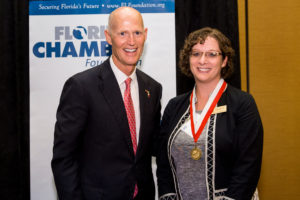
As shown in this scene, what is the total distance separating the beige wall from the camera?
305 cm

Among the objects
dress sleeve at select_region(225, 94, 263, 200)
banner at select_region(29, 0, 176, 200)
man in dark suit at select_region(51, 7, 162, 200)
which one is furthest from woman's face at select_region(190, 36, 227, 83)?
banner at select_region(29, 0, 176, 200)

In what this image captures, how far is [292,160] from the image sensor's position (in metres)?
3.09

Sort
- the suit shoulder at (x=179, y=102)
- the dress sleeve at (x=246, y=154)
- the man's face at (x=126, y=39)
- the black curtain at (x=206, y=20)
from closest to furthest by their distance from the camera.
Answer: the dress sleeve at (x=246, y=154), the man's face at (x=126, y=39), the suit shoulder at (x=179, y=102), the black curtain at (x=206, y=20)

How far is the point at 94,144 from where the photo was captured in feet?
5.83

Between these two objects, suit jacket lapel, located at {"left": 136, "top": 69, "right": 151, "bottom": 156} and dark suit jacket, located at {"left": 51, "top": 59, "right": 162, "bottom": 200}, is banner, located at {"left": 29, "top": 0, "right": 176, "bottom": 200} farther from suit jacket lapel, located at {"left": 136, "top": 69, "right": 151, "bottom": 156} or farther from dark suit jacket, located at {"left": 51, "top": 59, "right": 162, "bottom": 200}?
dark suit jacket, located at {"left": 51, "top": 59, "right": 162, "bottom": 200}

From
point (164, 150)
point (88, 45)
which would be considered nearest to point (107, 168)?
point (164, 150)

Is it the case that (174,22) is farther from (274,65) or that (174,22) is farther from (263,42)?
(274,65)

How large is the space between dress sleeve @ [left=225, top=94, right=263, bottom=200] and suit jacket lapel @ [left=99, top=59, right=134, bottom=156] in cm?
67

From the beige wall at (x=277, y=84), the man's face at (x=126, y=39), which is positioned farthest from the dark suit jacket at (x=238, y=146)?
the beige wall at (x=277, y=84)

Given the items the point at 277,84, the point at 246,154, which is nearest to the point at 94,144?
the point at 246,154
